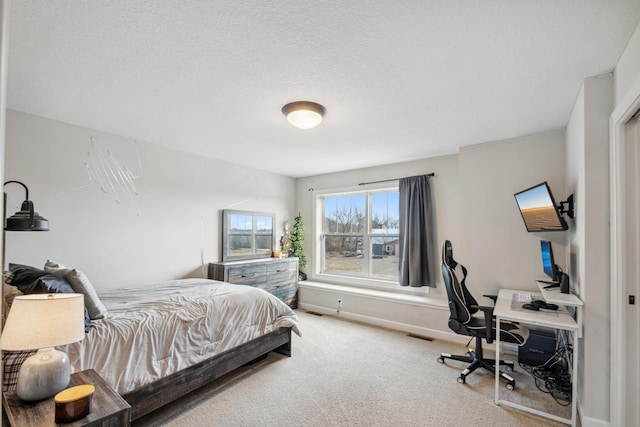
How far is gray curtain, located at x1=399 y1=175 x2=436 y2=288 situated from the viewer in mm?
4293

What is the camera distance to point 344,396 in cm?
255

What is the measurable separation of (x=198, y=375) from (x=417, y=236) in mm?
3207

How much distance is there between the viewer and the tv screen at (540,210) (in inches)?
104

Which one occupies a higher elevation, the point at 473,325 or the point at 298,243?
the point at 298,243

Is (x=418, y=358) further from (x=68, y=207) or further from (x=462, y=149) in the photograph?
(x=68, y=207)

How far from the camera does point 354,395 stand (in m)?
2.57

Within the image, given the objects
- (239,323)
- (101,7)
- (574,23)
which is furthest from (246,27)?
(239,323)

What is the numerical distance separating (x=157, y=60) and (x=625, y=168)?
3058 millimetres

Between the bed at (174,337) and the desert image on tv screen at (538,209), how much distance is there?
2707 millimetres

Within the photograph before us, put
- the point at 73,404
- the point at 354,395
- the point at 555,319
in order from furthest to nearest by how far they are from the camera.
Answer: the point at 354,395 < the point at 555,319 < the point at 73,404

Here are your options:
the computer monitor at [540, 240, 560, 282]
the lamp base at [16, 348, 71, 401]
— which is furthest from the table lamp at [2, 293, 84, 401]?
the computer monitor at [540, 240, 560, 282]

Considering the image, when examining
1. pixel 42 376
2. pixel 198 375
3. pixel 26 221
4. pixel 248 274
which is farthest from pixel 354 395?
pixel 26 221

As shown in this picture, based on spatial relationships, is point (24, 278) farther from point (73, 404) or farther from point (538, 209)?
point (538, 209)

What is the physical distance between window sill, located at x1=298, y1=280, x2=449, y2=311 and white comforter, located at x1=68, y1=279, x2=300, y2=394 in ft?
5.23
